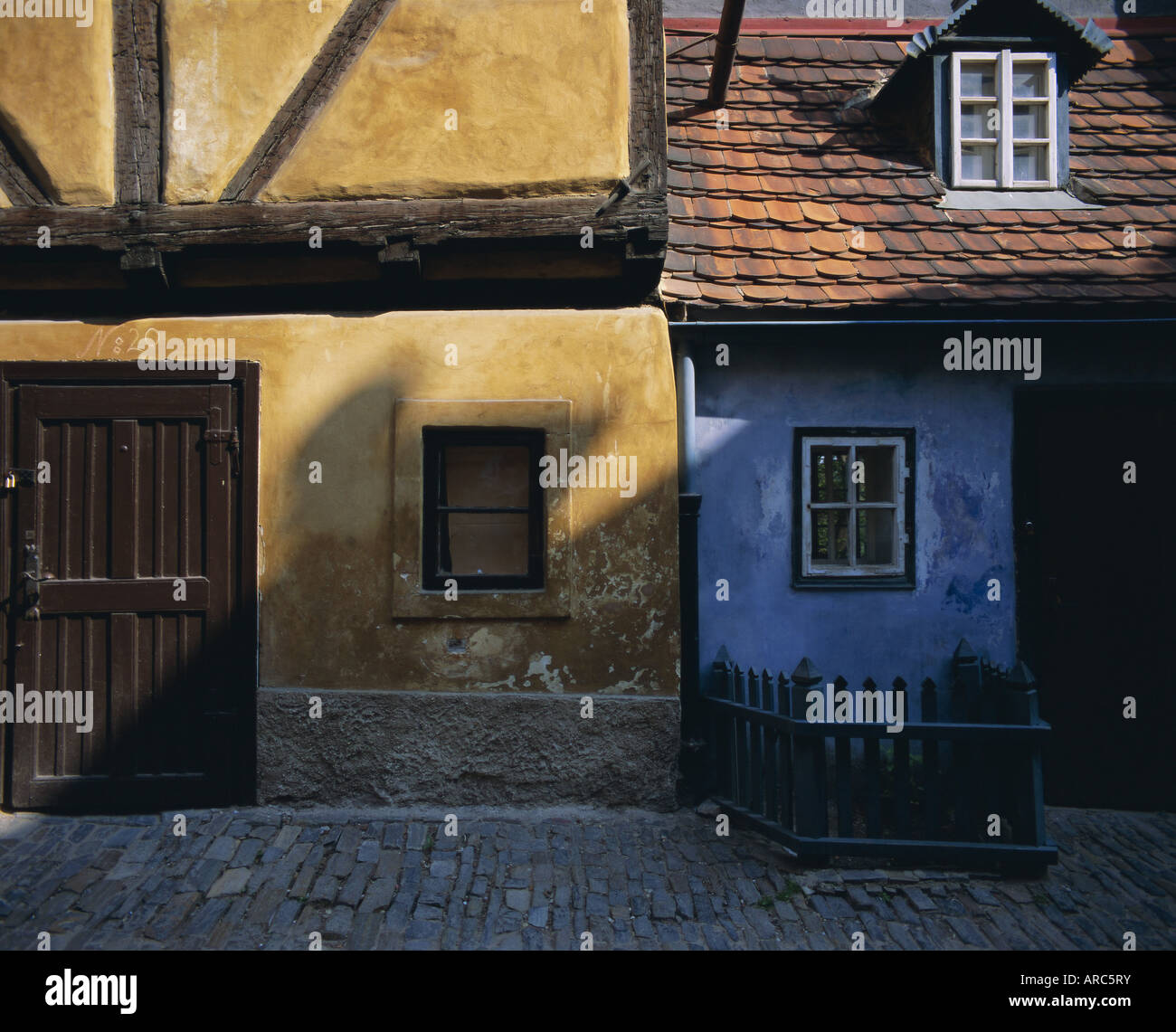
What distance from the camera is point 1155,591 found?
507 cm

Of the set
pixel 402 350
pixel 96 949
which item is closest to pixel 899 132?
pixel 402 350

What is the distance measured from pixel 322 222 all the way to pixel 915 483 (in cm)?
420

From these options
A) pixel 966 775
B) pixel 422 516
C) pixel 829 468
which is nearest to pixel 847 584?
pixel 829 468

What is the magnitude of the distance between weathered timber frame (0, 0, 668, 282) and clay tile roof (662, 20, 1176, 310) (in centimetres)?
68

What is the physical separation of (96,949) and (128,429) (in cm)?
279

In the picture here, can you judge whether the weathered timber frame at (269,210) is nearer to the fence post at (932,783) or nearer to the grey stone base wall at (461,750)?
the grey stone base wall at (461,750)

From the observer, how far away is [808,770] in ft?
12.8

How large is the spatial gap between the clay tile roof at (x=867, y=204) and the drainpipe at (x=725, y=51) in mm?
162

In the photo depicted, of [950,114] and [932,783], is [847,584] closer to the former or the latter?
[932,783]

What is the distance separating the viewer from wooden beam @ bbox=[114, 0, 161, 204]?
4484mm

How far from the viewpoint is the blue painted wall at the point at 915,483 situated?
507cm

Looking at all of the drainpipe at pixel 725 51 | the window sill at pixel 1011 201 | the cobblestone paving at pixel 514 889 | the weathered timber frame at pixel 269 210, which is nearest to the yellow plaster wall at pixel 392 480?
the weathered timber frame at pixel 269 210
